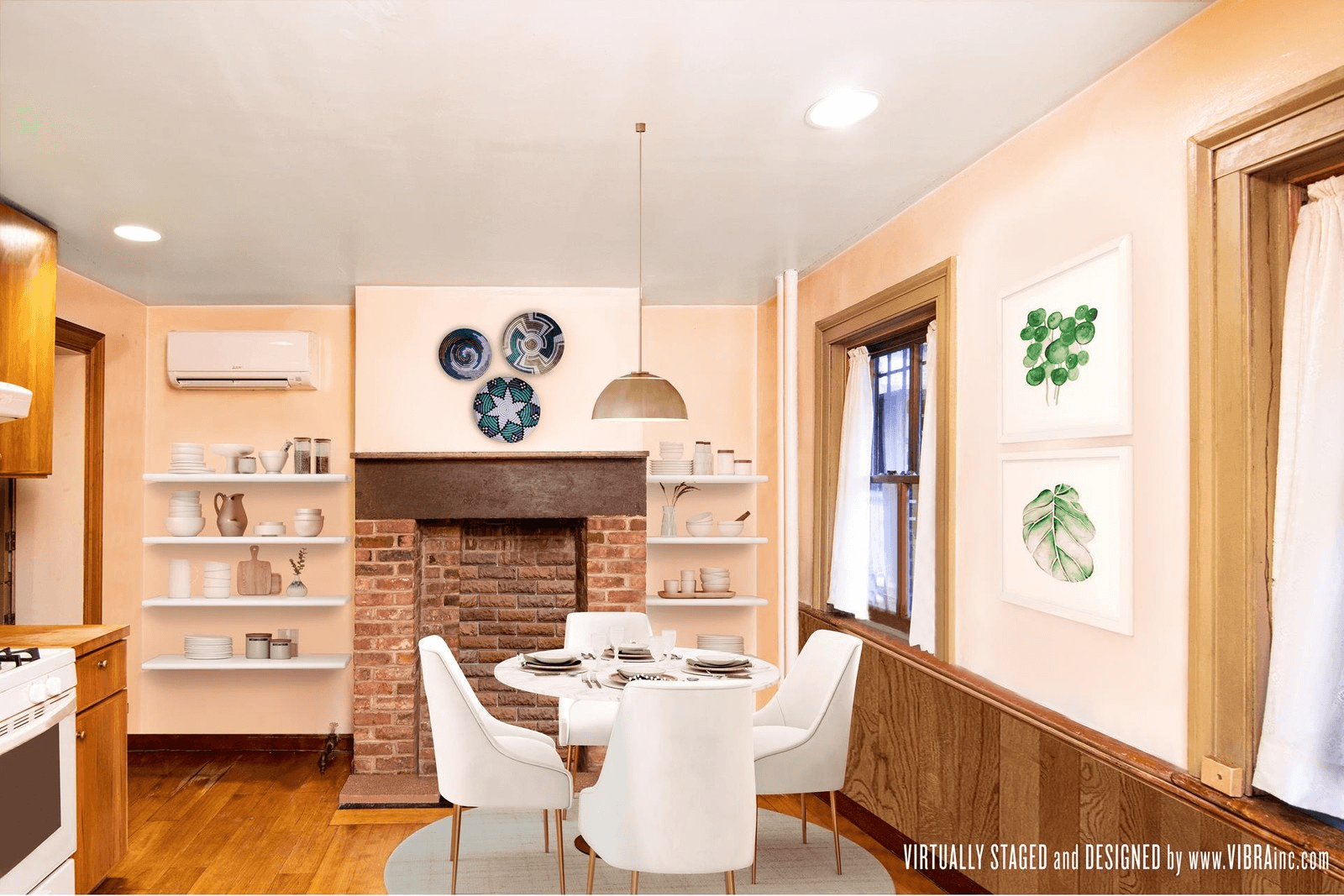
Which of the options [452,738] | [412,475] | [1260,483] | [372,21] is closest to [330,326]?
[412,475]

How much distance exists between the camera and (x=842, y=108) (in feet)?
8.39

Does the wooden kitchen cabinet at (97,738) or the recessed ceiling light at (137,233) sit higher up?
the recessed ceiling light at (137,233)

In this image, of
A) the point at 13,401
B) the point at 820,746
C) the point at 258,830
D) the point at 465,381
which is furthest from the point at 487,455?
the point at 820,746

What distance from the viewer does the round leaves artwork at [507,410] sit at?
4.87m

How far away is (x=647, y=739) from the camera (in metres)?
2.56

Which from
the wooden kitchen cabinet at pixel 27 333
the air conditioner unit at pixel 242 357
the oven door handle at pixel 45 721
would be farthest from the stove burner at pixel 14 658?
the air conditioner unit at pixel 242 357

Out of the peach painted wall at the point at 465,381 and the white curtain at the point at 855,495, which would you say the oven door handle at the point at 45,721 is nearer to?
the peach painted wall at the point at 465,381

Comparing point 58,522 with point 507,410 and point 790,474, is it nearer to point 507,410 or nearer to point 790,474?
point 507,410

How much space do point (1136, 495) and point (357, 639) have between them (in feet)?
12.1

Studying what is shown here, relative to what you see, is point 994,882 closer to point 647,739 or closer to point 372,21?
point 647,739

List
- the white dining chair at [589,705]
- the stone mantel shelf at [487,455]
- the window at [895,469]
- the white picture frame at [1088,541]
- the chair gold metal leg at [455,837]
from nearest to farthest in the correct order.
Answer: the white picture frame at [1088,541]
the chair gold metal leg at [455,837]
the white dining chair at [589,705]
the window at [895,469]
the stone mantel shelf at [487,455]

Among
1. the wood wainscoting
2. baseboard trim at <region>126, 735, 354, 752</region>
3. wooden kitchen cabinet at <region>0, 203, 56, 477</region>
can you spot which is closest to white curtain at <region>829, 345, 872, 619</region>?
the wood wainscoting

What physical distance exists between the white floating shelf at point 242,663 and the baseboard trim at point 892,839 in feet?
8.63

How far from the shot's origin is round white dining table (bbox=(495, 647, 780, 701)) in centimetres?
305
